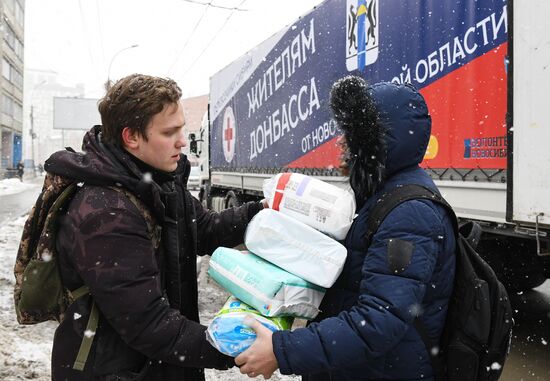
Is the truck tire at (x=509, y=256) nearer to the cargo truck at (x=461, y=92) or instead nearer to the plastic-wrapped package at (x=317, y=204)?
the cargo truck at (x=461, y=92)

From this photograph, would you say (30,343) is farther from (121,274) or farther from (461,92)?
(461,92)

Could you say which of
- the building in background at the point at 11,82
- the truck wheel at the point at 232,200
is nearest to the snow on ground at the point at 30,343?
the truck wheel at the point at 232,200

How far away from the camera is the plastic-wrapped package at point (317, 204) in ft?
5.58

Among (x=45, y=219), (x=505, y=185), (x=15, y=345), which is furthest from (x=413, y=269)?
(x=15, y=345)

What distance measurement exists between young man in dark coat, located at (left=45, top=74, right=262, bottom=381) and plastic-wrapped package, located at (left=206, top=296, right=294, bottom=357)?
3.9 inches

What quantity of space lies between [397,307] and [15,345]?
11.8 feet

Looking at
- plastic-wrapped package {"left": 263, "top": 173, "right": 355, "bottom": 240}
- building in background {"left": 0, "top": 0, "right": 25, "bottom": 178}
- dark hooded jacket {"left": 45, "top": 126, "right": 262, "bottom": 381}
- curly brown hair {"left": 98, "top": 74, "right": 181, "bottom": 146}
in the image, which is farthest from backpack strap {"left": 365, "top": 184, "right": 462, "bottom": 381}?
building in background {"left": 0, "top": 0, "right": 25, "bottom": 178}

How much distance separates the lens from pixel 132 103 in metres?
1.65

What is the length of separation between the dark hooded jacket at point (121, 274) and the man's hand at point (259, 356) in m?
0.18

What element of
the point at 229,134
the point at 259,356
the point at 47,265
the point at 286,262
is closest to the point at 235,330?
the point at 259,356

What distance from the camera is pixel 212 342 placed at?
1.61 m

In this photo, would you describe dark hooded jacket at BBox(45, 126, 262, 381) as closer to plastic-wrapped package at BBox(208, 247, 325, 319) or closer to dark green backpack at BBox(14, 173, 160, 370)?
dark green backpack at BBox(14, 173, 160, 370)

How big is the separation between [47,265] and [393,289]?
43.7 inches

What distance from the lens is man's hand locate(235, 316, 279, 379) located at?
152 cm
